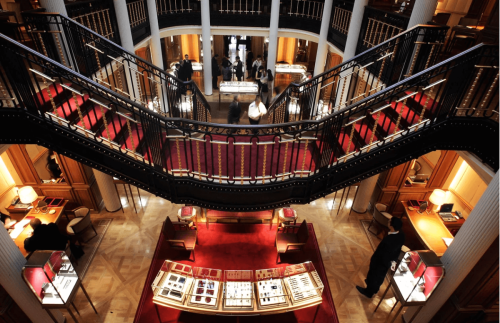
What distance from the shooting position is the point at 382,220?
648 centimetres

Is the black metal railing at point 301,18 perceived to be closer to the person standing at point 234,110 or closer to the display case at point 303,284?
the person standing at point 234,110

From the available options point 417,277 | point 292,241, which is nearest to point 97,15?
point 292,241

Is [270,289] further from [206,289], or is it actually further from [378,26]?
[378,26]

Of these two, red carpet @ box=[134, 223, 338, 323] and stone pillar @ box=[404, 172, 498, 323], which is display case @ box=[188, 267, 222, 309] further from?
stone pillar @ box=[404, 172, 498, 323]

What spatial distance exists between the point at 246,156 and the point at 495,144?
3.65 m

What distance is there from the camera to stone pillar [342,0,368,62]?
7051 mm

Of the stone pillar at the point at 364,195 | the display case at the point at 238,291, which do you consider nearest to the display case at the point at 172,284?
the display case at the point at 238,291

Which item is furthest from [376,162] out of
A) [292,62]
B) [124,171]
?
[292,62]

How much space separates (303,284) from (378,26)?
6.21m

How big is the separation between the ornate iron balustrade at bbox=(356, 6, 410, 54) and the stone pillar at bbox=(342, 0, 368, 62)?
0.09 metres

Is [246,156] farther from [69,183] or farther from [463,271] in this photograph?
[69,183]

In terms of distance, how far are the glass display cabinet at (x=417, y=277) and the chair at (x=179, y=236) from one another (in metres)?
3.91

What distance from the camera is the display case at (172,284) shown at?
4.65 m

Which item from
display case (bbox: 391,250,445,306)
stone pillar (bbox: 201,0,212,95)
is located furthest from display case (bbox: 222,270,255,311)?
stone pillar (bbox: 201,0,212,95)
